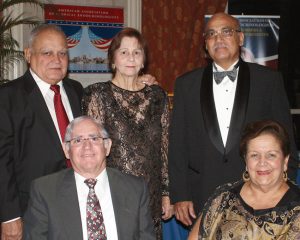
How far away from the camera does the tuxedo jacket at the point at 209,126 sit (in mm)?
3062

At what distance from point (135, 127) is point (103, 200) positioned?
0.61 m

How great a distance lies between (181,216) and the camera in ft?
10.7

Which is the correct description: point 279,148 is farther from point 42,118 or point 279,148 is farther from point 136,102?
point 42,118

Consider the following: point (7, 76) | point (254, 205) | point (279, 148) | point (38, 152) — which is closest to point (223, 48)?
point (279, 148)

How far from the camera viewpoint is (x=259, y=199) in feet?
8.55

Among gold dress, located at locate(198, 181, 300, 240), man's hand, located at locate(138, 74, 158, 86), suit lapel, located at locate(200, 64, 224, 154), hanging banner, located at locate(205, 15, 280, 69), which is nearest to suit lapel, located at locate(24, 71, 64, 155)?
man's hand, located at locate(138, 74, 158, 86)

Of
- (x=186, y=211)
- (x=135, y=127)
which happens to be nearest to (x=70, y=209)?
(x=135, y=127)

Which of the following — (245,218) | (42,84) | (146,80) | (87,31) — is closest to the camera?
(245,218)

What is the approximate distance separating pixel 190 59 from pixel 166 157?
10.9ft

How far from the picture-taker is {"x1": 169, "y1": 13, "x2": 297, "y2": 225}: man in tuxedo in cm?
307

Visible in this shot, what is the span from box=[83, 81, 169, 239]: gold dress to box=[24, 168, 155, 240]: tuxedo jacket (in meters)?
0.34

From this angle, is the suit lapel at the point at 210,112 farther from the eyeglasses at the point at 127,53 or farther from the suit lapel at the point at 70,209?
the suit lapel at the point at 70,209

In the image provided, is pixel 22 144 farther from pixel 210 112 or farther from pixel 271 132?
pixel 271 132

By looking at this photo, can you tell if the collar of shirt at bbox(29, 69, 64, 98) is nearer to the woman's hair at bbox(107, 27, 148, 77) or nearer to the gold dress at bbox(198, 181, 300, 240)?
the woman's hair at bbox(107, 27, 148, 77)
